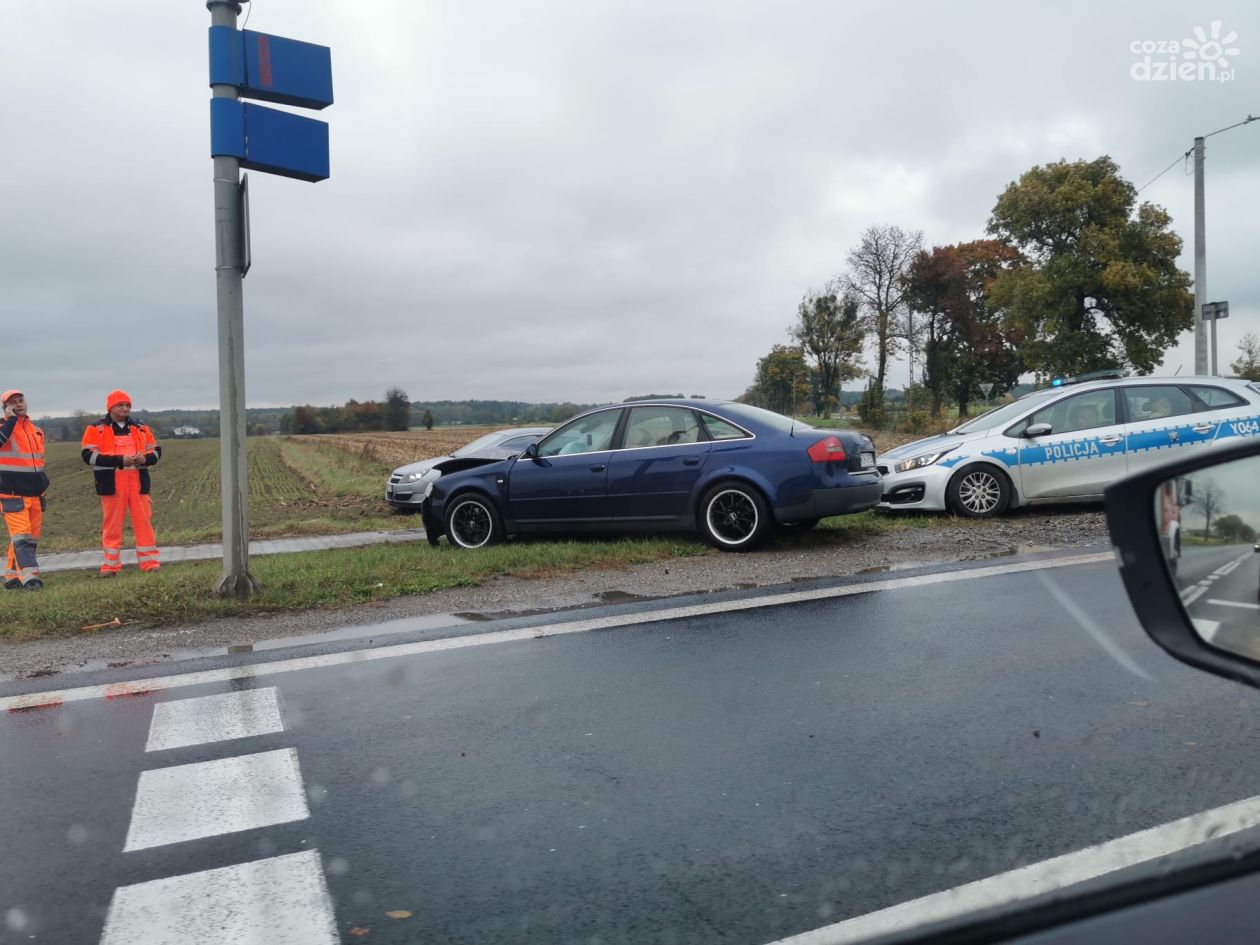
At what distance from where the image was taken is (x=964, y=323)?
238 feet

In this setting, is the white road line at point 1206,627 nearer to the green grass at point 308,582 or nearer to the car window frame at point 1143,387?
the green grass at point 308,582

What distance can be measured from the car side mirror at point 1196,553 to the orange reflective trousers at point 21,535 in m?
11.1

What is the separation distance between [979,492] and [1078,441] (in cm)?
117

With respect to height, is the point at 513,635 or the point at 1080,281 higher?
the point at 1080,281

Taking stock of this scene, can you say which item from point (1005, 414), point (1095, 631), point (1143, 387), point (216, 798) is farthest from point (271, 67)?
point (1143, 387)

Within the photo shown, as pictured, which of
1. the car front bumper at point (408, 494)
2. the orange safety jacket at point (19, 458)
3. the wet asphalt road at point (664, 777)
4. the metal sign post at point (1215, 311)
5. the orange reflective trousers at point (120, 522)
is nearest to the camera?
the wet asphalt road at point (664, 777)

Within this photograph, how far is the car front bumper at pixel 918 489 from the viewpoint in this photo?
11.5 m

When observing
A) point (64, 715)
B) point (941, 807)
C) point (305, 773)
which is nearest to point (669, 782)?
point (941, 807)

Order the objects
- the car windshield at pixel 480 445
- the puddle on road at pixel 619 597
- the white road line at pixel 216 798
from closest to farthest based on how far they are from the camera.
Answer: the white road line at pixel 216 798 → the puddle on road at pixel 619 597 → the car windshield at pixel 480 445

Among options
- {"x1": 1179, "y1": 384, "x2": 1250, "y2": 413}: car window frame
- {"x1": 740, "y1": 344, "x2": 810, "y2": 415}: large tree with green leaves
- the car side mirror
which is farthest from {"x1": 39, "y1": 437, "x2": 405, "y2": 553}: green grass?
{"x1": 740, "y1": 344, "x2": 810, "y2": 415}: large tree with green leaves

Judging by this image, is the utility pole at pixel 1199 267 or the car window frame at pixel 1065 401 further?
the utility pole at pixel 1199 267

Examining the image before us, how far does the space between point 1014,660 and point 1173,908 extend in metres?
4.09

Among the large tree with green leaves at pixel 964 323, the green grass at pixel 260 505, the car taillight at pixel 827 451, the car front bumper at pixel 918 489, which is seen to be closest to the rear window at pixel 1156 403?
the car front bumper at pixel 918 489

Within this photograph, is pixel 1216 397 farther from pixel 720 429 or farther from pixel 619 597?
pixel 619 597
